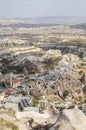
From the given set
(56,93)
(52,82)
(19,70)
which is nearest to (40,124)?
(56,93)

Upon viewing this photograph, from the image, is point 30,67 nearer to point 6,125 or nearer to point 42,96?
point 42,96

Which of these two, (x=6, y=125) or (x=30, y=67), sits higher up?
(x=6, y=125)

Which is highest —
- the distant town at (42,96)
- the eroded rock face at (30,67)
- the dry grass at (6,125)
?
the dry grass at (6,125)

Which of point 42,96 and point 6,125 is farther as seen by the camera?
point 42,96

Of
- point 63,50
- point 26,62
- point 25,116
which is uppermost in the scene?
point 25,116

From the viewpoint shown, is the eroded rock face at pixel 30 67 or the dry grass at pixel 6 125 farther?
the eroded rock face at pixel 30 67

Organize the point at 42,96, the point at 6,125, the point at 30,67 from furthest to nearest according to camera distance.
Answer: the point at 30,67 < the point at 42,96 < the point at 6,125

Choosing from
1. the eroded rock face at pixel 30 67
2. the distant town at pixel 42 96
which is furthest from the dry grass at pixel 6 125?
the eroded rock face at pixel 30 67

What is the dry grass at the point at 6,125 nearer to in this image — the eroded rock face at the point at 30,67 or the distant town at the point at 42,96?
the distant town at the point at 42,96

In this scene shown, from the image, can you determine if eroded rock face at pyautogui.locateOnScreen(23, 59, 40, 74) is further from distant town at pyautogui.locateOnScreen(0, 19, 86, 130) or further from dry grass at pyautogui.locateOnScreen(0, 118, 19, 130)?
dry grass at pyautogui.locateOnScreen(0, 118, 19, 130)

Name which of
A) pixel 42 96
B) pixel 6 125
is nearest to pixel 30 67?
pixel 42 96

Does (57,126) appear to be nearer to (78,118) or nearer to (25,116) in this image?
(78,118)
